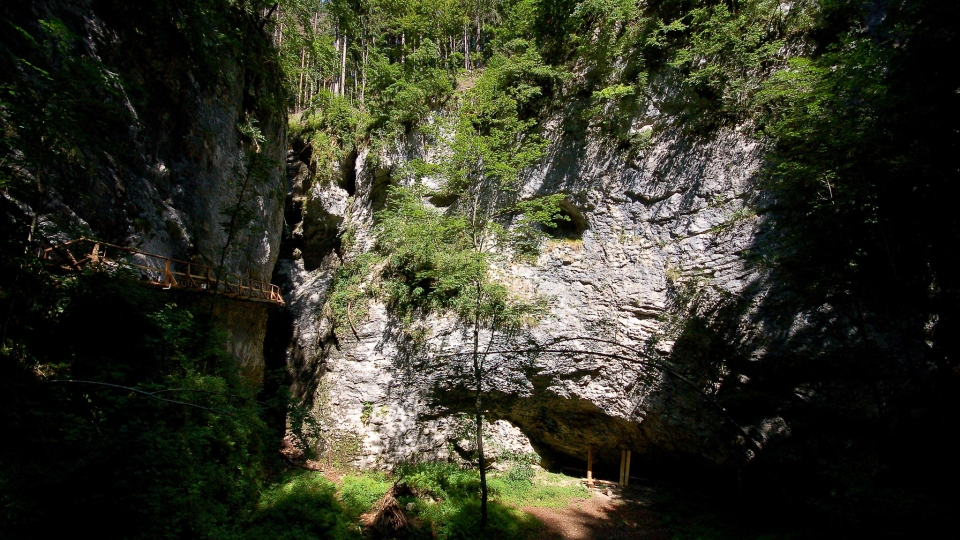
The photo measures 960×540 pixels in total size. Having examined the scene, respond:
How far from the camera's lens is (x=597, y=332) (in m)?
11.0

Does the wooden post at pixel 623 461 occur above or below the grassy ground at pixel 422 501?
above

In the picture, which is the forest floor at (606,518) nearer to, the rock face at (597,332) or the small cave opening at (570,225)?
the rock face at (597,332)

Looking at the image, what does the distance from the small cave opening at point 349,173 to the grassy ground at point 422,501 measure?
1181cm

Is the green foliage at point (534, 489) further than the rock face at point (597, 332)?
Yes

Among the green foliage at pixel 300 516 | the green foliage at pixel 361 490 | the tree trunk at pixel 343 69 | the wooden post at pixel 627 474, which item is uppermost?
the tree trunk at pixel 343 69

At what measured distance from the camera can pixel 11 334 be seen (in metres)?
5.21

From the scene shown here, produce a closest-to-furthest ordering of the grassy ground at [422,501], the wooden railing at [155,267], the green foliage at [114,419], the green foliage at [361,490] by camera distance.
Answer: the green foliage at [114,419] < the wooden railing at [155,267] < the grassy ground at [422,501] < the green foliage at [361,490]

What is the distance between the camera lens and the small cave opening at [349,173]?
58.4 feet

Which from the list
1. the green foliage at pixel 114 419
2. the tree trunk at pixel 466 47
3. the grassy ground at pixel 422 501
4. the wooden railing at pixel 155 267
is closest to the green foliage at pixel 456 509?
the grassy ground at pixel 422 501

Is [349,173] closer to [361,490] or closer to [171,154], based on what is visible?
[171,154]

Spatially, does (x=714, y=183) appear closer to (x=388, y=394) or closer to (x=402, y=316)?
(x=402, y=316)

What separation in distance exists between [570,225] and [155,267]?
11.2 metres

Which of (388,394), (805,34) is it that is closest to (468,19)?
(805,34)

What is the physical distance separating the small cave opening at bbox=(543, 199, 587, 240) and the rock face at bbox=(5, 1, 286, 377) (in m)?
8.48
